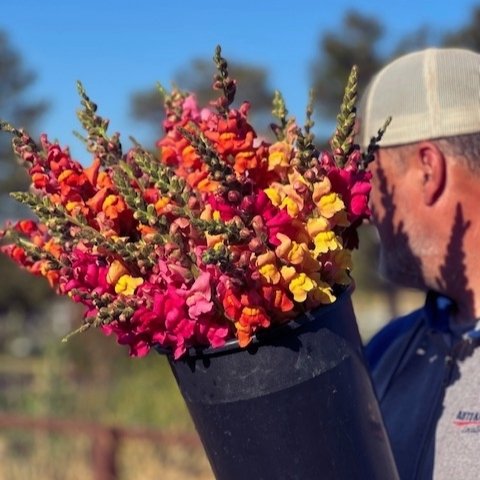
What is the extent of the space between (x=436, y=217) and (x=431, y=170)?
94 mm

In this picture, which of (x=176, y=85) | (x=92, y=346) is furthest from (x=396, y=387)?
(x=92, y=346)

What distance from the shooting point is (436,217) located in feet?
6.51

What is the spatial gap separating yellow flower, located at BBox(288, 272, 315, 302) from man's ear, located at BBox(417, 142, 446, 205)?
A: 21.6 inches

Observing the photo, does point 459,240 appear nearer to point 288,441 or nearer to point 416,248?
point 416,248

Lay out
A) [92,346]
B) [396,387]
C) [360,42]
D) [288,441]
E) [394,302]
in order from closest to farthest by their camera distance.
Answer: [288,441] < [396,387] < [92,346] < [360,42] < [394,302]

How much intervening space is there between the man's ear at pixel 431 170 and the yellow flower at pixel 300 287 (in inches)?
21.6

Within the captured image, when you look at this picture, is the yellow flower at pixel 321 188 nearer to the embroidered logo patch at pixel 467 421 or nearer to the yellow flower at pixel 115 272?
the yellow flower at pixel 115 272

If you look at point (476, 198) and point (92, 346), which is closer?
point (476, 198)

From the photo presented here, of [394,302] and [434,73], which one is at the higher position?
[434,73]

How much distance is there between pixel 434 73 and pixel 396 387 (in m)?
0.68

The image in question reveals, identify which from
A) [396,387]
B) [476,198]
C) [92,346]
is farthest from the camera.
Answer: [92,346]

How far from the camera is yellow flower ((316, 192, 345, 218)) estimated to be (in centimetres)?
155

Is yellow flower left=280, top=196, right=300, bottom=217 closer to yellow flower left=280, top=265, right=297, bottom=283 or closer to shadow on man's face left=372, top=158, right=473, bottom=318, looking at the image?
yellow flower left=280, top=265, right=297, bottom=283

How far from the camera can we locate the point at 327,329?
5.23 ft
